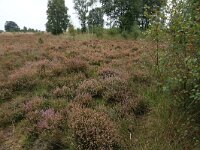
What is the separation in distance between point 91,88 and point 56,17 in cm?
5410

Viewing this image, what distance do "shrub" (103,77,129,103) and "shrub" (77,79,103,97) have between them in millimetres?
195

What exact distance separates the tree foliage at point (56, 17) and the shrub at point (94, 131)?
52.7 metres

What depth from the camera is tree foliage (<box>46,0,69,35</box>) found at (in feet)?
192

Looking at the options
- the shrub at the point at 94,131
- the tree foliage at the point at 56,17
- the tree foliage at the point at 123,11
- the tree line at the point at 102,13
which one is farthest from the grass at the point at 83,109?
the tree foliage at the point at 56,17

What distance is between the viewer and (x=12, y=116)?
782 cm

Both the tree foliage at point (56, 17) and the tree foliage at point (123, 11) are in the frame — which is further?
the tree foliage at point (56, 17)

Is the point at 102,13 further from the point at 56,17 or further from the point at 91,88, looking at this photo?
the point at 91,88

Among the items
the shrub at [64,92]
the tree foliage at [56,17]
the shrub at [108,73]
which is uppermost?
the tree foliage at [56,17]

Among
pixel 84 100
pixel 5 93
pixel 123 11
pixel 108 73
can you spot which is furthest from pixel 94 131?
pixel 123 11

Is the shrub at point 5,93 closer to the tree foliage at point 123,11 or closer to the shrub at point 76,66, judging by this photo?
the shrub at point 76,66

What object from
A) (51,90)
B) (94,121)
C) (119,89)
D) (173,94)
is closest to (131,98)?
(119,89)

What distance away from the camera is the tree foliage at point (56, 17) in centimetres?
5849

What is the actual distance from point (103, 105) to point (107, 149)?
1891 millimetres

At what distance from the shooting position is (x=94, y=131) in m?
5.86
